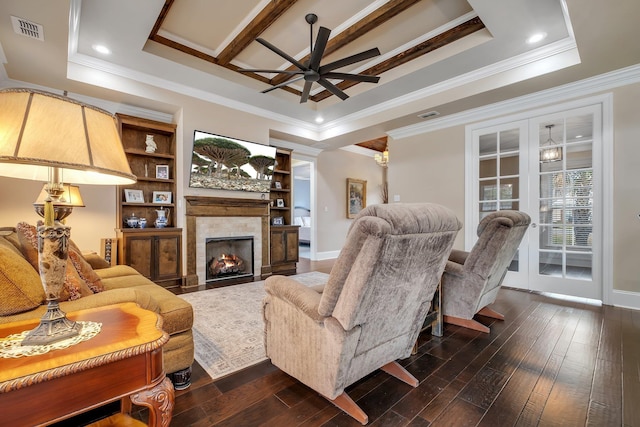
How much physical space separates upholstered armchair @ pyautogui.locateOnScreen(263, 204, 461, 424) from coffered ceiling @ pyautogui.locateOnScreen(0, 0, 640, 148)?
2.49 m

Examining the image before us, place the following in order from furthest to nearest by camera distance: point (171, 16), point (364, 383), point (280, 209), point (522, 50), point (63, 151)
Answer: point (280, 209) < point (522, 50) < point (171, 16) < point (364, 383) < point (63, 151)

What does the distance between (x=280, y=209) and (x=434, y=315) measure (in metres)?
4.03

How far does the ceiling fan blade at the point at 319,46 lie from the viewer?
8.09ft

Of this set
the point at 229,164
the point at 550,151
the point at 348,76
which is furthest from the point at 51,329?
the point at 550,151

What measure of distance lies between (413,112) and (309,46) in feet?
6.21

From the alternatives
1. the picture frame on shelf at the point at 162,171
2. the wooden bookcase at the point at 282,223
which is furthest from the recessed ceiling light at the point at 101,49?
the wooden bookcase at the point at 282,223

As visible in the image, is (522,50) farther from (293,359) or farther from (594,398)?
(293,359)

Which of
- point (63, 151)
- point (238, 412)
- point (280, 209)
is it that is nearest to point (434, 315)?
point (238, 412)

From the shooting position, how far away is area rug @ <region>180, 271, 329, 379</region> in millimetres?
2004

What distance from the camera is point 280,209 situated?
5770 mm

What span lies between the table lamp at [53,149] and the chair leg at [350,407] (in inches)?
49.9

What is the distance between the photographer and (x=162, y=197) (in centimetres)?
429

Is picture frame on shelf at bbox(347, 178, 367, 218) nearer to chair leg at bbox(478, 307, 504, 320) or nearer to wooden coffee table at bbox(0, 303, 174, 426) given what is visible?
chair leg at bbox(478, 307, 504, 320)

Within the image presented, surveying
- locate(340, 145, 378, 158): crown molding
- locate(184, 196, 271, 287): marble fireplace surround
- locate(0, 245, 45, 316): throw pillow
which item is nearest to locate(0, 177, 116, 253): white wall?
locate(184, 196, 271, 287): marble fireplace surround
